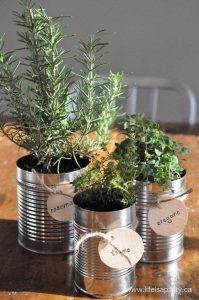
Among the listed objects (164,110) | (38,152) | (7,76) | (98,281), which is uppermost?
(7,76)

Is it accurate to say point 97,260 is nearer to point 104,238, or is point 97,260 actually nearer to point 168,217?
point 104,238

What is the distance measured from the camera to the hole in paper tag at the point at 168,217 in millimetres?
766

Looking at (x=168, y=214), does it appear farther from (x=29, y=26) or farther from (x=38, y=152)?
(x=29, y=26)

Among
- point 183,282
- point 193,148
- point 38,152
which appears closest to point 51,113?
point 38,152

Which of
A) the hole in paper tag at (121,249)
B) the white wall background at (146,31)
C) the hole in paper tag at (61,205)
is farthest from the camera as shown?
the white wall background at (146,31)

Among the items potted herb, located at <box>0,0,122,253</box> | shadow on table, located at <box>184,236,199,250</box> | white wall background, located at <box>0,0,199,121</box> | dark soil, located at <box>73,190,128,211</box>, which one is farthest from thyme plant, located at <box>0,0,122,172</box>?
white wall background, located at <box>0,0,199,121</box>

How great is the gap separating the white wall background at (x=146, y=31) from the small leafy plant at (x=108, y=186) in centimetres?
245

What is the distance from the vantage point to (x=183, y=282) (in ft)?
2.49

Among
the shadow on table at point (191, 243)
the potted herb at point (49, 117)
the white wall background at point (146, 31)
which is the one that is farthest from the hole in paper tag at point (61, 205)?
the white wall background at point (146, 31)

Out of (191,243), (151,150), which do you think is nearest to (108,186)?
(151,150)

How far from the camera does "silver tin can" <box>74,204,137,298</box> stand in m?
0.68

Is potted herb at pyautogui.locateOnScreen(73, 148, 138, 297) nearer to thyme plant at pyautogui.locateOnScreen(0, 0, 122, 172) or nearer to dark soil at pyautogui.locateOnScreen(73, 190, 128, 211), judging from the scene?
dark soil at pyautogui.locateOnScreen(73, 190, 128, 211)

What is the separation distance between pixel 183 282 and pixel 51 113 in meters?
0.33

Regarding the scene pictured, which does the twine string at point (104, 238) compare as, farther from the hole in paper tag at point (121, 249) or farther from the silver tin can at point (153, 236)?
the silver tin can at point (153, 236)
